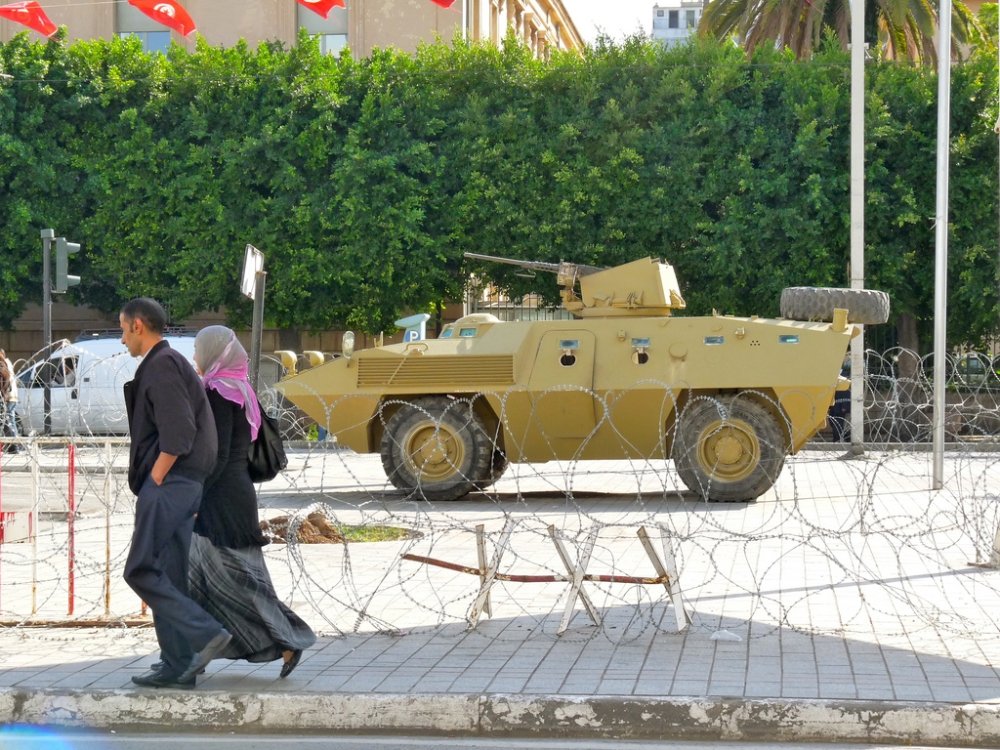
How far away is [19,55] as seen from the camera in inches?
1133

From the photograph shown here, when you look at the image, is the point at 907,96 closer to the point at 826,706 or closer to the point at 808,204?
the point at 808,204

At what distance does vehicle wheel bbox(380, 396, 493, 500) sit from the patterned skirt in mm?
8374

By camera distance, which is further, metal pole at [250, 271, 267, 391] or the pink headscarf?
metal pole at [250, 271, 267, 391]

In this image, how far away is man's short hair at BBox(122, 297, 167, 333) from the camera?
6.44m

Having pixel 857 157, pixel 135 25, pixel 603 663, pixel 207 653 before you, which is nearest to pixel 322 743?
pixel 207 653

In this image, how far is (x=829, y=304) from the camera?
50.7 ft

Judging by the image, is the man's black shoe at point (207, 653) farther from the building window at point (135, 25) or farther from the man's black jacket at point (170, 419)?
the building window at point (135, 25)

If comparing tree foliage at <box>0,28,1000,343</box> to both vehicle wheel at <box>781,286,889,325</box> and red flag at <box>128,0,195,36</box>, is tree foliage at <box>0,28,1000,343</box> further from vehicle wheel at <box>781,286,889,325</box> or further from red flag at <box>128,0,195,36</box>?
vehicle wheel at <box>781,286,889,325</box>

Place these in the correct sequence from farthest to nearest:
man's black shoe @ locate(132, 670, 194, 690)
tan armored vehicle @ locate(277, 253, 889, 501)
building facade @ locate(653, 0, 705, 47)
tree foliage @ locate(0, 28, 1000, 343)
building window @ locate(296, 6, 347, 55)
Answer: building facade @ locate(653, 0, 705, 47), building window @ locate(296, 6, 347, 55), tree foliage @ locate(0, 28, 1000, 343), tan armored vehicle @ locate(277, 253, 889, 501), man's black shoe @ locate(132, 670, 194, 690)

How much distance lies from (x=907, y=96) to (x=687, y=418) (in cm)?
1399

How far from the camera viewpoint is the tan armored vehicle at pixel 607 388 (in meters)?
14.5

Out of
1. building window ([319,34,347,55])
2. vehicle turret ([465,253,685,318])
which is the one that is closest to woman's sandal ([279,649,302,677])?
vehicle turret ([465,253,685,318])

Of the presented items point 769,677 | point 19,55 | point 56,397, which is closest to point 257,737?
point 769,677

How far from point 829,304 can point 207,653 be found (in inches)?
410
